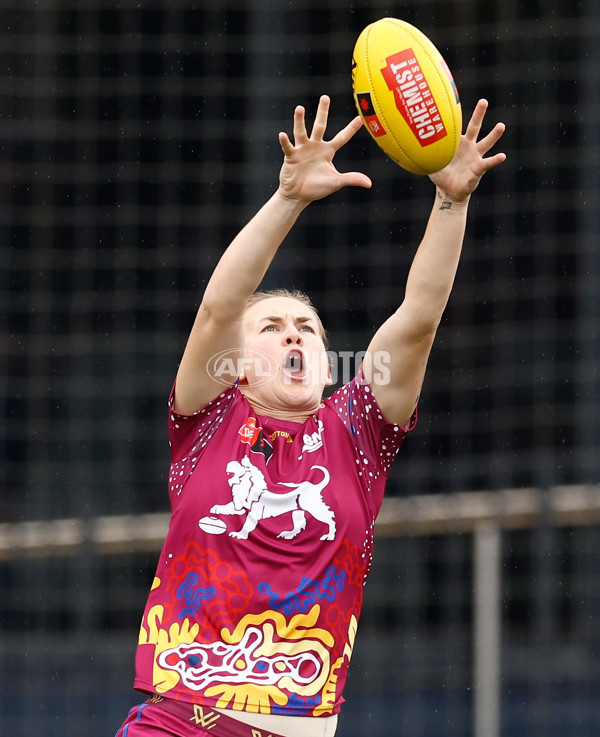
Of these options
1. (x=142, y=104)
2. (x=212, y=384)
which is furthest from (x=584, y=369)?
(x=212, y=384)

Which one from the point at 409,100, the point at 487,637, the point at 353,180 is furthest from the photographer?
the point at 487,637

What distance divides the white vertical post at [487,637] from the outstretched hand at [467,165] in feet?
7.71

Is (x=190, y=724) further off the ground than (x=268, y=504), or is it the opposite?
(x=268, y=504)

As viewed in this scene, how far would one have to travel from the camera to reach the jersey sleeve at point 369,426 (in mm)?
3119

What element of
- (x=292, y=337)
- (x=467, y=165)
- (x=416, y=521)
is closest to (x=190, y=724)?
(x=292, y=337)

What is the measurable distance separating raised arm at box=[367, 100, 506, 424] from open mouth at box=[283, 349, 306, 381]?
0.18m

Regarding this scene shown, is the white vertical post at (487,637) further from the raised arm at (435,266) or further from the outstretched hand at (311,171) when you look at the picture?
the outstretched hand at (311,171)

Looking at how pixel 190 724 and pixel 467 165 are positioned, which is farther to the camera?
pixel 467 165

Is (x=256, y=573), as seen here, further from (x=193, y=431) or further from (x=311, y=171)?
(x=311, y=171)

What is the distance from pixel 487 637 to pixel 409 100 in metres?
2.66

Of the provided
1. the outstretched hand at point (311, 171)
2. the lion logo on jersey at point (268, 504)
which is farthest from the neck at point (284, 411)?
the outstretched hand at point (311, 171)

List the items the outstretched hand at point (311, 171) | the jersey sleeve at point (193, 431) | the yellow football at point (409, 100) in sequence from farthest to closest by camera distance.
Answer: the jersey sleeve at point (193, 431), the yellow football at point (409, 100), the outstretched hand at point (311, 171)

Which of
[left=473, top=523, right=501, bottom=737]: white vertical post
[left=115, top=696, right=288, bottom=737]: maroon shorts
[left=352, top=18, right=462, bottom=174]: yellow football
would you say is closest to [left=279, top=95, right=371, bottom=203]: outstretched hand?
[left=352, top=18, right=462, bottom=174]: yellow football

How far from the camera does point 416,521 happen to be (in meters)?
5.27
